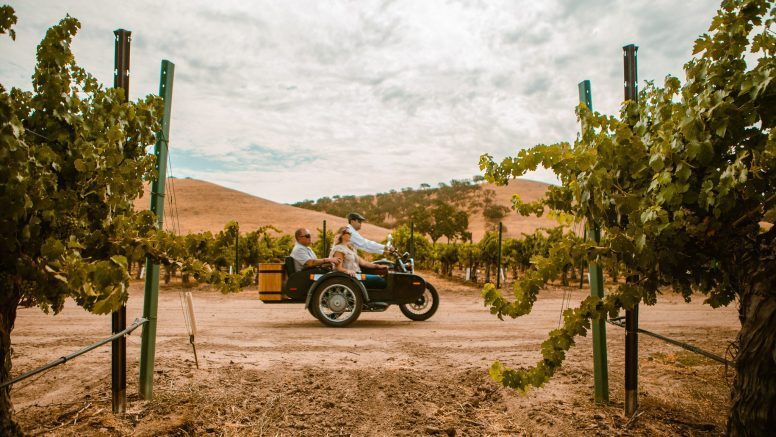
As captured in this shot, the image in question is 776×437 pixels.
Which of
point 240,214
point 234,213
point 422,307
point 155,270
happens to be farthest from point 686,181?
point 234,213

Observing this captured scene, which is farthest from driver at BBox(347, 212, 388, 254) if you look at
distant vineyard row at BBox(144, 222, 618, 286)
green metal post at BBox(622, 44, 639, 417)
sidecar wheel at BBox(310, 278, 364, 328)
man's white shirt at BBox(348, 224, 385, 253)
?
green metal post at BBox(622, 44, 639, 417)

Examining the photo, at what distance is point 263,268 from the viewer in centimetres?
801

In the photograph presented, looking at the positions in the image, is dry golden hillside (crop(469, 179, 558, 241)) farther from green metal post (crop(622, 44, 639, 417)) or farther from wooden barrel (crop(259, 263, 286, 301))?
green metal post (crop(622, 44, 639, 417))

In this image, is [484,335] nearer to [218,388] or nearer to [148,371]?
[218,388]

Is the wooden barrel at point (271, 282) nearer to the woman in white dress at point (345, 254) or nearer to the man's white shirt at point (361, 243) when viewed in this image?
the woman in white dress at point (345, 254)

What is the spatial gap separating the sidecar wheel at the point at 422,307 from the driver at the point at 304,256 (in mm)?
1557

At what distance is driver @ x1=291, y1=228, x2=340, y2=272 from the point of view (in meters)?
7.81

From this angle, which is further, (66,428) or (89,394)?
(89,394)

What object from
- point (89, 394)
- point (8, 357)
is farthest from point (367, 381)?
point (8, 357)

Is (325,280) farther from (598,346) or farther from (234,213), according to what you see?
(234,213)

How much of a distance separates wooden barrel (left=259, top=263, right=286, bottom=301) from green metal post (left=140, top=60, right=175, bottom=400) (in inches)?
161

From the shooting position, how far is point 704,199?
7.36ft

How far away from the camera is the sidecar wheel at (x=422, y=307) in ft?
27.9

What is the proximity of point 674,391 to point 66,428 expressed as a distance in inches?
172
